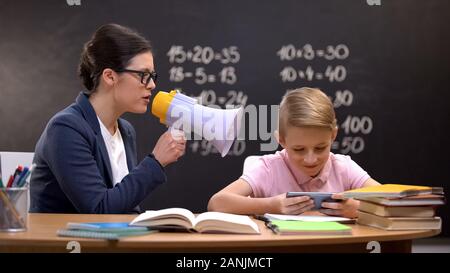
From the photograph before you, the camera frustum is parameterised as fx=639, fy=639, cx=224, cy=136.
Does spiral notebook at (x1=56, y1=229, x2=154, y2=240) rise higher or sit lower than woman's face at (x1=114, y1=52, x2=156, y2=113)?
lower

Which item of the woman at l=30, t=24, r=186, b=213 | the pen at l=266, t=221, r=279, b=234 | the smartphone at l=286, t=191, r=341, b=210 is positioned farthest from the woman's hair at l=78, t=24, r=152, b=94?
the pen at l=266, t=221, r=279, b=234

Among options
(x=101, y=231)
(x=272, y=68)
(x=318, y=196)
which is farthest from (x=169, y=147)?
(x=272, y=68)

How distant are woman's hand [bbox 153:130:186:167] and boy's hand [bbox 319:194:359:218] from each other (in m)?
0.60

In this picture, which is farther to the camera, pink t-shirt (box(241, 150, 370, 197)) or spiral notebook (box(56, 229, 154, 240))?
pink t-shirt (box(241, 150, 370, 197))

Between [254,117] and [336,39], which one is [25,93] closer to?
[254,117]

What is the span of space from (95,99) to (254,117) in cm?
135

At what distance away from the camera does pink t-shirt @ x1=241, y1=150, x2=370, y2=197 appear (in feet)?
7.09

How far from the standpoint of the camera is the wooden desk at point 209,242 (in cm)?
135

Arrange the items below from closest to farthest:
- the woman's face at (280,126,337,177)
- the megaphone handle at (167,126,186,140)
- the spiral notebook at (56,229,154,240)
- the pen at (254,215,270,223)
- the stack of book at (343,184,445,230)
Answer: the spiral notebook at (56,229,154,240) < the stack of book at (343,184,445,230) < the pen at (254,215,270,223) < the woman's face at (280,126,337,177) < the megaphone handle at (167,126,186,140)

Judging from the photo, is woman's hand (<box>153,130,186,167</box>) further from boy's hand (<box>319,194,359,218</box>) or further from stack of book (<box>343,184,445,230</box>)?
stack of book (<box>343,184,445,230</box>)

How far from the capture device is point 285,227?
147 cm

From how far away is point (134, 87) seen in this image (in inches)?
94.0

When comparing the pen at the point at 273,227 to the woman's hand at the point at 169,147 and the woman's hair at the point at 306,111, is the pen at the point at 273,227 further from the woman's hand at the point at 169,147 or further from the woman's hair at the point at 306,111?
the woman's hand at the point at 169,147

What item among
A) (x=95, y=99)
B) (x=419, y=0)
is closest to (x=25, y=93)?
(x=95, y=99)
